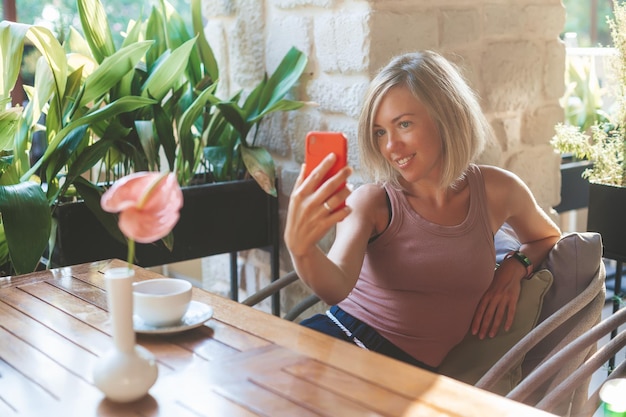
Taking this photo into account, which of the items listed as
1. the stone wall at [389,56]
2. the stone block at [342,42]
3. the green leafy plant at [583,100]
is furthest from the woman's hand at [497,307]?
the green leafy plant at [583,100]

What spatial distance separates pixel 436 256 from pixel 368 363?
0.68 m

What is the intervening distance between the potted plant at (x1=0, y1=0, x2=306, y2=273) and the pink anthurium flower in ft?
3.90

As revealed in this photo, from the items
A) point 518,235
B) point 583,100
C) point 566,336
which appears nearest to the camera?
point 566,336

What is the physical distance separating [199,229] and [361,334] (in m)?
0.98

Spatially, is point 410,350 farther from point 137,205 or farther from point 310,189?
point 137,205

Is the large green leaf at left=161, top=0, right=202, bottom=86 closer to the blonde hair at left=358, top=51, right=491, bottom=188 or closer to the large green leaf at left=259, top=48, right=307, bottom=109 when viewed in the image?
the large green leaf at left=259, top=48, right=307, bottom=109

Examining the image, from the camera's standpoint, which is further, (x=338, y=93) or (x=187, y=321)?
(x=338, y=93)

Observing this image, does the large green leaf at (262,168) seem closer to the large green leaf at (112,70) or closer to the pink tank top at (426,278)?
the large green leaf at (112,70)

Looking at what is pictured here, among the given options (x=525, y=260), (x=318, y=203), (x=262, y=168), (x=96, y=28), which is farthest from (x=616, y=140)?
(x=96, y=28)

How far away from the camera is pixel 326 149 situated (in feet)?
4.97

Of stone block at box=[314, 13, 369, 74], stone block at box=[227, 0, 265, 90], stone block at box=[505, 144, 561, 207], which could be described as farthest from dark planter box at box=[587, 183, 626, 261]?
stone block at box=[227, 0, 265, 90]

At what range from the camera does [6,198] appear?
7.43 ft

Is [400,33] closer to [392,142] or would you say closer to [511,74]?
[511,74]

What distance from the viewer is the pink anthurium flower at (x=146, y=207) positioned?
117cm
